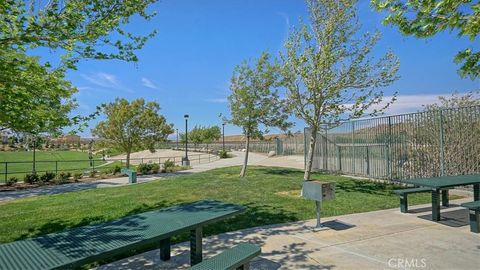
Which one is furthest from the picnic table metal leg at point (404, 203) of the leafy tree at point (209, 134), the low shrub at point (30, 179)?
the leafy tree at point (209, 134)

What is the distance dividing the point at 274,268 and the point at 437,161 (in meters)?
9.01

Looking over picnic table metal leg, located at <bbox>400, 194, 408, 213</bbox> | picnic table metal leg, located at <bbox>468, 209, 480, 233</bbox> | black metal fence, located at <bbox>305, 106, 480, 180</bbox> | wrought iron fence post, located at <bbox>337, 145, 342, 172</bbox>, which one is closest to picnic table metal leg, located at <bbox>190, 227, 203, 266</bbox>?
picnic table metal leg, located at <bbox>468, 209, 480, 233</bbox>

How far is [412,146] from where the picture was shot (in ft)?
40.5

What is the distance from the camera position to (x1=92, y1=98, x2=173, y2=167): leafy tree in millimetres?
24672

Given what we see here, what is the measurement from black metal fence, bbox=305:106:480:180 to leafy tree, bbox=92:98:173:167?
44.0 feet

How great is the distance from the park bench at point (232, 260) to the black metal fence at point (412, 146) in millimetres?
8952

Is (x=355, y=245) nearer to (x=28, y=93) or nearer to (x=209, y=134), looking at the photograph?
(x=28, y=93)

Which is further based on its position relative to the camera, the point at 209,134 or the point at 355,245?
the point at 209,134

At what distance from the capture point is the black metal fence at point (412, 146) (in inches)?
403

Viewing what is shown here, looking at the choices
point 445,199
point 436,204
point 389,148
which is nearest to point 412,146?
point 389,148

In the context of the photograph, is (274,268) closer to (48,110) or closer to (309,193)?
(309,193)

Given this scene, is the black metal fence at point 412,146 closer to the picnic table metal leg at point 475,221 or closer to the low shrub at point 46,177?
the picnic table metal leg at point 475,221

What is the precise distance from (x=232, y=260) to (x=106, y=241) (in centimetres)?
129

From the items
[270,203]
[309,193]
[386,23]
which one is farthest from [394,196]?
[386,23]
